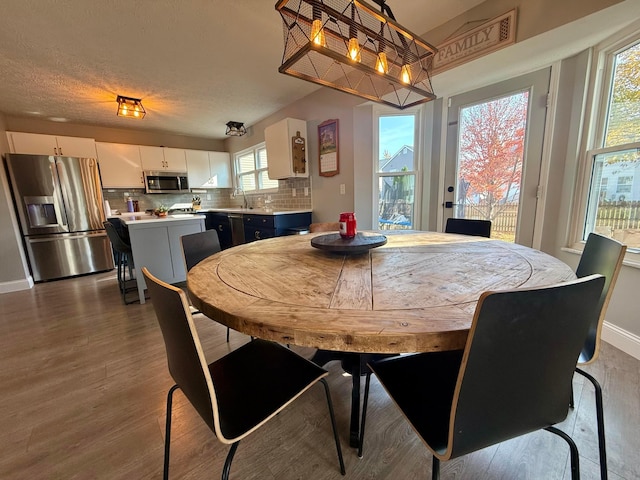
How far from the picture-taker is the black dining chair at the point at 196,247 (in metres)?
1.60

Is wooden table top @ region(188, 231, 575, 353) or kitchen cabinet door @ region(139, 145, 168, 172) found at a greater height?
kitchen cabinet door @ region(139, 145, 168, 172)

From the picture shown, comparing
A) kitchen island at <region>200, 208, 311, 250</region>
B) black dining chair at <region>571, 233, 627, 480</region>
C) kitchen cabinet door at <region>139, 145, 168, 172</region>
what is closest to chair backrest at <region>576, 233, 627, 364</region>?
black dining chair at <region>571, 233, 627, 480</region>

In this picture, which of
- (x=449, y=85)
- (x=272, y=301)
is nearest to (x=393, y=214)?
(x=449, y=85)

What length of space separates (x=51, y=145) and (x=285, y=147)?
11.6 ft

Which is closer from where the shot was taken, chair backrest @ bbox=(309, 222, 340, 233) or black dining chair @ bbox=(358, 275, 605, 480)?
black dining chair @ bbox=(358, 275, 605, 480)

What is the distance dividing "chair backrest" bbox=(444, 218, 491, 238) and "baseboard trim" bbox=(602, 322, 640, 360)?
1.00m

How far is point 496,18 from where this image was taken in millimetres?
1756

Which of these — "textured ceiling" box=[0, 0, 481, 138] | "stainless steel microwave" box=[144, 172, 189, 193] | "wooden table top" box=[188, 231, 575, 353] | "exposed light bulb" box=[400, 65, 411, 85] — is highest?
"textured ceiling" box=[0, 0, 481, 138]

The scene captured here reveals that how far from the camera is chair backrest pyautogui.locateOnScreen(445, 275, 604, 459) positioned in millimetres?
525

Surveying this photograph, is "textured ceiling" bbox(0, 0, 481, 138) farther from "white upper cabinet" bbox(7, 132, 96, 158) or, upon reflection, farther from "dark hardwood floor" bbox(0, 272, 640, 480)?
"dark hardwood floor" bbox(0, 272, 640, 480)

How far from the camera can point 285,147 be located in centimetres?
348

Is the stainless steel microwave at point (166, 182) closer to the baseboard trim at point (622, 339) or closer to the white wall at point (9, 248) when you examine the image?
the white wall at point (9, 248)

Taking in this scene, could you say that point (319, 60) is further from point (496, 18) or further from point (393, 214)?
point (393, 214)

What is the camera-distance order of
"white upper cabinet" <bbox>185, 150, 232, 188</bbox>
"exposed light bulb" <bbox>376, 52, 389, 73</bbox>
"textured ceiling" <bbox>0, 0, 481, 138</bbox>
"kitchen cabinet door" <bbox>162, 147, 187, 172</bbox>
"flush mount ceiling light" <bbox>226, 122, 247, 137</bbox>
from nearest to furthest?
"exposed light bulb" <bbox>376, 52, 389, 73</bbox> < "textured ceiling" <bbox>0, 0, 481, 138</bbox> < "flush mount ceiling light" <bbox>226, 122, 247, 137</bbox> < "kitchen cabinet door" <bbox>162, 147, 187, 172</bbox> < "white upper cabinet" <bbox>185, 150, 232, 188</bbox>
